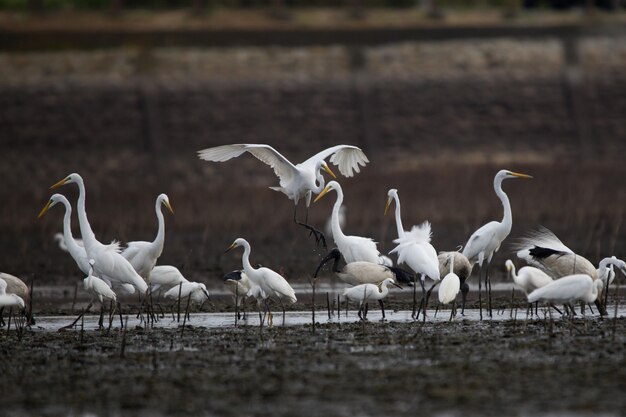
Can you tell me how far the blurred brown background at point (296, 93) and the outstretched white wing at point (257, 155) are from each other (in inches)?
447

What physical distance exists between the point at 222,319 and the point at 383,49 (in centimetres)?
2105

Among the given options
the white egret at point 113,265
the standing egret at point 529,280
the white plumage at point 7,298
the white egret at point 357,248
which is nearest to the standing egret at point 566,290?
the standing egret at point 529,280

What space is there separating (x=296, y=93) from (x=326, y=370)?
927 inches

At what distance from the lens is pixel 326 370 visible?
9.73 meters

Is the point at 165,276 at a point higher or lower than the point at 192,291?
higher

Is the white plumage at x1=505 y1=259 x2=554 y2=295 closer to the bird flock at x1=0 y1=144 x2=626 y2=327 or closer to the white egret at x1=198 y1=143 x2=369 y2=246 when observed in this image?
the bird flock at x1=0 y1=144 x2=626 y2=327

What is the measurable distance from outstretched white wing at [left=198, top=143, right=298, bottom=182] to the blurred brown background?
11.4 meters

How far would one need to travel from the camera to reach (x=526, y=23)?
3481 centimetres

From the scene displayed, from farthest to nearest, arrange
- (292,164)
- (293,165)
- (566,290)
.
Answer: (293,165) → (292,164) → (566,290)

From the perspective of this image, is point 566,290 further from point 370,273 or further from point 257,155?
point 257,155

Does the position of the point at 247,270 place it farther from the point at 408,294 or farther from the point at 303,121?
the point at 303,121

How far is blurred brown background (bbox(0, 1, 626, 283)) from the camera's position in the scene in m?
31.0

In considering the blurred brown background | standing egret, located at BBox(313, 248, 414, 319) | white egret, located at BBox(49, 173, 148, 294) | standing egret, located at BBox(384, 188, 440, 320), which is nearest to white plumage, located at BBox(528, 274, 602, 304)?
standing egret, located at BBox(384, 188, 440, 320)

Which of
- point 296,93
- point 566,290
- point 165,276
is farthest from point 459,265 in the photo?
point 296,93
